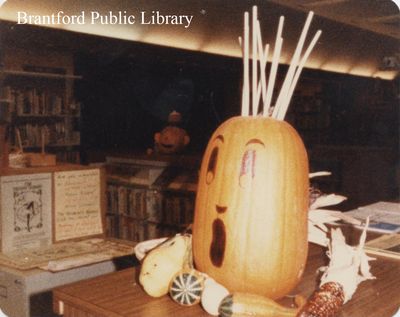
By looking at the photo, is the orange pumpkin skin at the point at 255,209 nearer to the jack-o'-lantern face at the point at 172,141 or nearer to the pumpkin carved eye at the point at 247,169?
the pumpkin carved eye at the point at 247,169

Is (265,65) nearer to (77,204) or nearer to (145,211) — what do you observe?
(77,204)

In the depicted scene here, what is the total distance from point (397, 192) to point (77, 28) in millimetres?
4122

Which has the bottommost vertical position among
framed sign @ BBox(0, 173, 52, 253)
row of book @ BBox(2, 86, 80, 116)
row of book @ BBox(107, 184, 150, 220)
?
row of book @ BBox(107, 184, 150, 220)

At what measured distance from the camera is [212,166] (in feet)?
2.53

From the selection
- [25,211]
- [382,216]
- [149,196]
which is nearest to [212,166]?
[382,216]

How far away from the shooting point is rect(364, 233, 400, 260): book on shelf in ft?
3.42

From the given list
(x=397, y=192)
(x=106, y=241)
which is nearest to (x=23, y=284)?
(x=106, y=241)

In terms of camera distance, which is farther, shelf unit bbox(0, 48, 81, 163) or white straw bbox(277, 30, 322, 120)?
shelf unit bbox(0, 48, 81, 163)

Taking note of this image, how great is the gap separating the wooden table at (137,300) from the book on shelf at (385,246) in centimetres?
16

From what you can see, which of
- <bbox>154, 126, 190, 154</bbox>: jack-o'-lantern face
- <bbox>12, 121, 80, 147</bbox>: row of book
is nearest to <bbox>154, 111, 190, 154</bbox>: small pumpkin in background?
<bbox>154, 126, 190, 154</bbox>: jack-o'-lantern face

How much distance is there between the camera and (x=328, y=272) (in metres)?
0.75

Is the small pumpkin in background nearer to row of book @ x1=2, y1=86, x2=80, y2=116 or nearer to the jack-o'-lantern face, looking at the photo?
the jack-o'-lantern face

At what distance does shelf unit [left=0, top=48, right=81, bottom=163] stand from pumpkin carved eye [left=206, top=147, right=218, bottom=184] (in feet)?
16.7

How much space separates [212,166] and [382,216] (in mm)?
918
